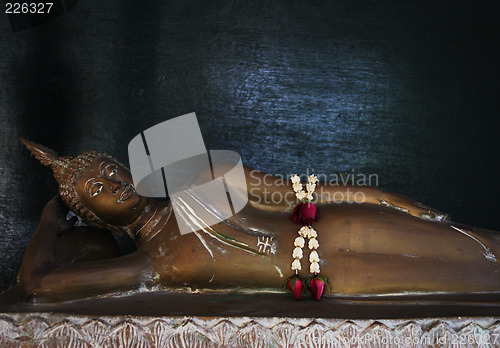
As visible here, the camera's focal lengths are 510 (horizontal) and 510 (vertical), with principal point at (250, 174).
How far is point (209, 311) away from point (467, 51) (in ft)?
10.00

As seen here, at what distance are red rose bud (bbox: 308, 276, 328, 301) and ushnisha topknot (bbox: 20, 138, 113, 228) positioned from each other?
1208 mm

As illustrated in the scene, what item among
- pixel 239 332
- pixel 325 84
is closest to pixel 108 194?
pixel 239 332

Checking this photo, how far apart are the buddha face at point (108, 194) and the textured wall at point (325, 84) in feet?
3.55

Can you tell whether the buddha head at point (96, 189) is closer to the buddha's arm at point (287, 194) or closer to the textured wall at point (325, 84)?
the buddha's arm at point (287, 194)

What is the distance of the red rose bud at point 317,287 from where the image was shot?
8.11ft

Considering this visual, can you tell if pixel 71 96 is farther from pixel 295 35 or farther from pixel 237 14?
pixel 295 35

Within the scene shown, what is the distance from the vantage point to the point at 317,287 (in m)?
2.47

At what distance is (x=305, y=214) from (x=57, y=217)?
1332 millimetres

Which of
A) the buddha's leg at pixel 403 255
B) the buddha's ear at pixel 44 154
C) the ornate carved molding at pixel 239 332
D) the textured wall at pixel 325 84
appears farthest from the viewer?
the textured wall at pixel 325 84

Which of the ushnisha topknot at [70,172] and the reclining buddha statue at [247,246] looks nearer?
the reclining buddha statue at [247,246]

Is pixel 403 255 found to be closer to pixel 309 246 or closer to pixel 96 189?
pixel 309 246

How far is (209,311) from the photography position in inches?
87.9

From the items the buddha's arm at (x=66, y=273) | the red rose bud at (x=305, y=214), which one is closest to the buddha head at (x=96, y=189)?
the buddha's arm at (x=66, y=273)

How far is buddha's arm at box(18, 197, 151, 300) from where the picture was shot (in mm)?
2410
